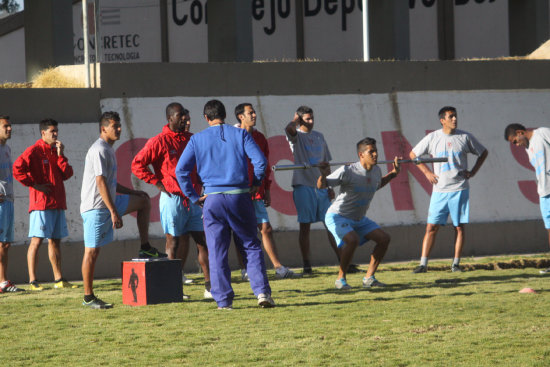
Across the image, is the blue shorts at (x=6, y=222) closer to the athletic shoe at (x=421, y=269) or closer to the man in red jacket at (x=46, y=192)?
the man in red jacket at (x=46, y=192)

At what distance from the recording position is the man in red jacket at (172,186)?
32.9 feet

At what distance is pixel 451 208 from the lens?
12117 mm

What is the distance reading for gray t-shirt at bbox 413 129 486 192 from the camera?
12.1 m

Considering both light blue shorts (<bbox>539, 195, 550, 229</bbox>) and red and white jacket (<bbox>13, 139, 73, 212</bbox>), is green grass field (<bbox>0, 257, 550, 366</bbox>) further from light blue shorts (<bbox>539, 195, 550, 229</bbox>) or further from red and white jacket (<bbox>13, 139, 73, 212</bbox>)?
red and white jacket (<bbox>13, 139, 73, 212</bbox>)

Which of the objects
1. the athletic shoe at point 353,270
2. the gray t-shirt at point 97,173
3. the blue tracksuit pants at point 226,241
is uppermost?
the gray t-shirt at point 97,173

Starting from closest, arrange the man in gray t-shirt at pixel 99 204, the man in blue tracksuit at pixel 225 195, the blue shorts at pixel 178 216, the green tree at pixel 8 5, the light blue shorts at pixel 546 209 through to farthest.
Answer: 1. the man in blue tracksuit at pixel 225 195
2. the man in gray t-shirt at pixel 99 204
3. the blue shorts at pixel 178 216
4. the light blue shorts at pixel 546 209
5. the green tree at pixel 8 5

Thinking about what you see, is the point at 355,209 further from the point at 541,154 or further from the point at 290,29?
the point at 290,29

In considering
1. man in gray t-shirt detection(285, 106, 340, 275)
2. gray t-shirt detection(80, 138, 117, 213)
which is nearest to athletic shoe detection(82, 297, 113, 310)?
gray t-shirt detection(80, 138, 117, 213)

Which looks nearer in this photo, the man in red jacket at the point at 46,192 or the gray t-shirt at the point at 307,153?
the man in red jacket at the point at 46,192

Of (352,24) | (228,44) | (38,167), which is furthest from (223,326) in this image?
(352,24)

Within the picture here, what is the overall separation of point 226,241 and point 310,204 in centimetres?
353

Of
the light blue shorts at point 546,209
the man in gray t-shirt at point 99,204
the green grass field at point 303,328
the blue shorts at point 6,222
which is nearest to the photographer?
the green grass field at point 303,328

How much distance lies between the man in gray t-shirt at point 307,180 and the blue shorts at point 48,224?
3.11 metres

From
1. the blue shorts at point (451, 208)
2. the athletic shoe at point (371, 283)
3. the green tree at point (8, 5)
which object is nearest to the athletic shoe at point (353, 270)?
the blue shorts at point (451, 208)
